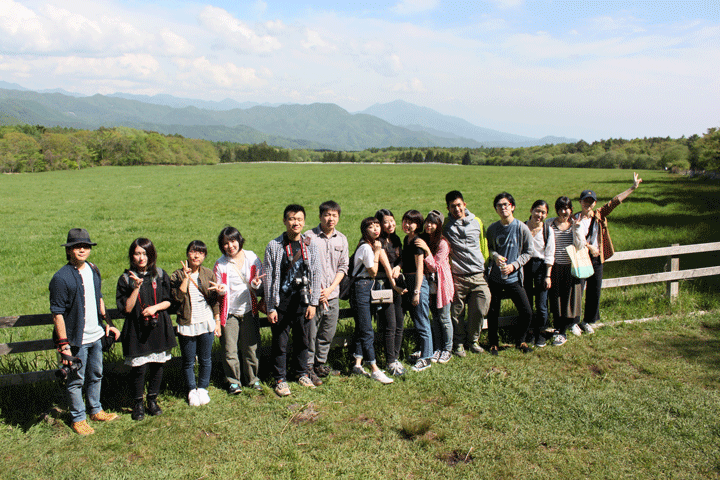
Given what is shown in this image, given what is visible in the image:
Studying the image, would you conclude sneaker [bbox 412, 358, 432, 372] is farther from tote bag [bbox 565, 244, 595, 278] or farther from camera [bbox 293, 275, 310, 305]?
tote bag [bbox 565, 244, 595, 278]

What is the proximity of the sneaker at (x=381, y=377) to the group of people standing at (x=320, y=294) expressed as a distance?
17 millimetres

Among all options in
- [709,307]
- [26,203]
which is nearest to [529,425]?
[709,307]

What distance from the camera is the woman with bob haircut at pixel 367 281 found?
5.36m

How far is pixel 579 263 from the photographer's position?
249 inches

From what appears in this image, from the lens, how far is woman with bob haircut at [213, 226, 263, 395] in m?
5.00

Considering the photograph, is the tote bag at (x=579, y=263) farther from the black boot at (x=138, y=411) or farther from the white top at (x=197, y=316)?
the black boot at (x=138, y=411)

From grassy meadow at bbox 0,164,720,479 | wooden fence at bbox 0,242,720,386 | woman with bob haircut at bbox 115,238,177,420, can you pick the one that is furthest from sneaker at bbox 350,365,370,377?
woman with bob haircut at bbox 115,238,177,420

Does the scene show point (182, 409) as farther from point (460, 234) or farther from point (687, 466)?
point (687, 466)

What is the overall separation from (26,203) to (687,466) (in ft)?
107

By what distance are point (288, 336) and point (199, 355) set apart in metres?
1.01

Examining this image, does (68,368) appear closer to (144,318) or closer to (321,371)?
(144,318)

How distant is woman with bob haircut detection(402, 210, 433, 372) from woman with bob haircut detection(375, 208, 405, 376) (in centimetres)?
13

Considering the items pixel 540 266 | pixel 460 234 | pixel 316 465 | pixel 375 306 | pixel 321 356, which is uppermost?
pixel 460 234

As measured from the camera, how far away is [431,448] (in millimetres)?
4145
